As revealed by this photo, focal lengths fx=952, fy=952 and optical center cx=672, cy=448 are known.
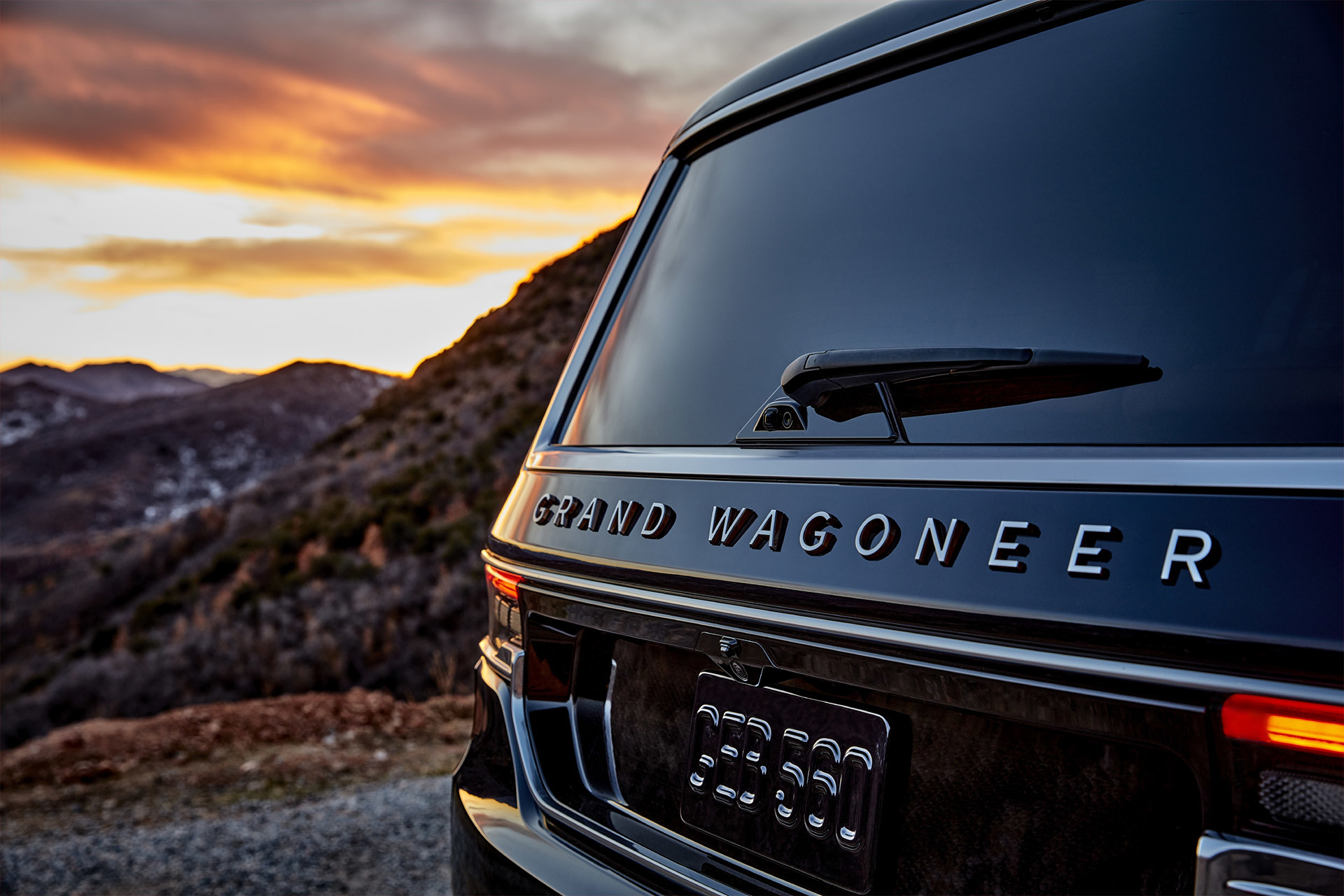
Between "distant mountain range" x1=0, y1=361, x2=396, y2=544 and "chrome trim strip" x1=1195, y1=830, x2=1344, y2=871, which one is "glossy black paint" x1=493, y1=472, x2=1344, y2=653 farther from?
"distant mountain range" x1=0, y1=361, x2=396, y2=544

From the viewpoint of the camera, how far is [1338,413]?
0.91 metres

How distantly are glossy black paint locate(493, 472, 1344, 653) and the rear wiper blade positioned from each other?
0.13 metres

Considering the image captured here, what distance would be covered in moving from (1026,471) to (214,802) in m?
5.17

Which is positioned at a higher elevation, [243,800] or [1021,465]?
[1021,465]

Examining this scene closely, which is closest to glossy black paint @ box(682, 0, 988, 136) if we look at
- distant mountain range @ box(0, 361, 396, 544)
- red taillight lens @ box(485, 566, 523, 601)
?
red taillight lens @ box(485, 566, 523, 601)

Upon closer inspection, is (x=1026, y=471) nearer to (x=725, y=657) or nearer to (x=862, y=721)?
(x=862, y=721)

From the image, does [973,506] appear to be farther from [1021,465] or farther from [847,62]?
[847,62]

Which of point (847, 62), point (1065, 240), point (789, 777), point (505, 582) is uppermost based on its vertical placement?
point (847, 62)

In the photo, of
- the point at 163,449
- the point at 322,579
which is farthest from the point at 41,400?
the point at 322,579

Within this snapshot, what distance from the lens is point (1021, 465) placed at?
1.07 metres

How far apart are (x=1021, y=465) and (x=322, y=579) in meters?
13.0

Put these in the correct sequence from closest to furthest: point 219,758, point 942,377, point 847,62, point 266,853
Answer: point 942,377
point 847,62
point 266,853
point 219,758

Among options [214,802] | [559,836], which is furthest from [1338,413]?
[214,802]

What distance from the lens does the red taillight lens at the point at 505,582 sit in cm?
171
